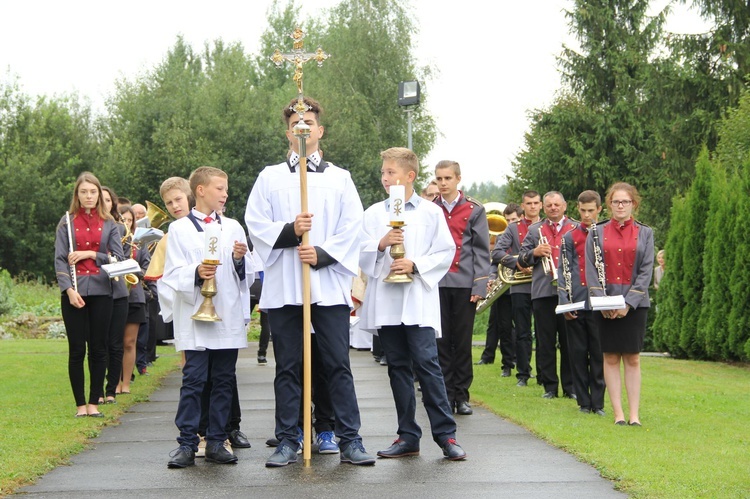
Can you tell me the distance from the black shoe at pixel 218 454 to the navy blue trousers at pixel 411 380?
1.16 meters

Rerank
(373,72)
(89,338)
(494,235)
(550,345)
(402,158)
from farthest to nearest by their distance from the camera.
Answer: (373,72) → (494,235) → (550,345) → (89,338) → (402,158)

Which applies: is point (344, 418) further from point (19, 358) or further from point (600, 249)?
point (19, 358)

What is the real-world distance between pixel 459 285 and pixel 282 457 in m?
3.65

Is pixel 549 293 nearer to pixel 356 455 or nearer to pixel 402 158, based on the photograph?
pixel 402 158

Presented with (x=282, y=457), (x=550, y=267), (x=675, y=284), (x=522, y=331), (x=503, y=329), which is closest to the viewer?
(x=282, y=457)

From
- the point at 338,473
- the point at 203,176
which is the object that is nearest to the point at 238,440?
the point at 338,473

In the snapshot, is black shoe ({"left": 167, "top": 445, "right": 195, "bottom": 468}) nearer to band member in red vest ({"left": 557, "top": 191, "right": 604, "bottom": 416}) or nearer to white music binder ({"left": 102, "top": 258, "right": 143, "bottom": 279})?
white music binder ({"left": 102, "top": 258, "right": 143, "bottom": 279})

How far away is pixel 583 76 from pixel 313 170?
41.6m

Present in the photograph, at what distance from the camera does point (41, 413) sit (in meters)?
10.6

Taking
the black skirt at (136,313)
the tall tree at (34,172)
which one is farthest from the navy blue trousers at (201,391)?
the tall tree at (34,172)

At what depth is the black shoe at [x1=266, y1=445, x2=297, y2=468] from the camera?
739 cm

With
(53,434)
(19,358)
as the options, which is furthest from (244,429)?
(19,358)

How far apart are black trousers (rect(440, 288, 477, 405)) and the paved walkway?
0.99 metres

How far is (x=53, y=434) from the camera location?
29.4ft
